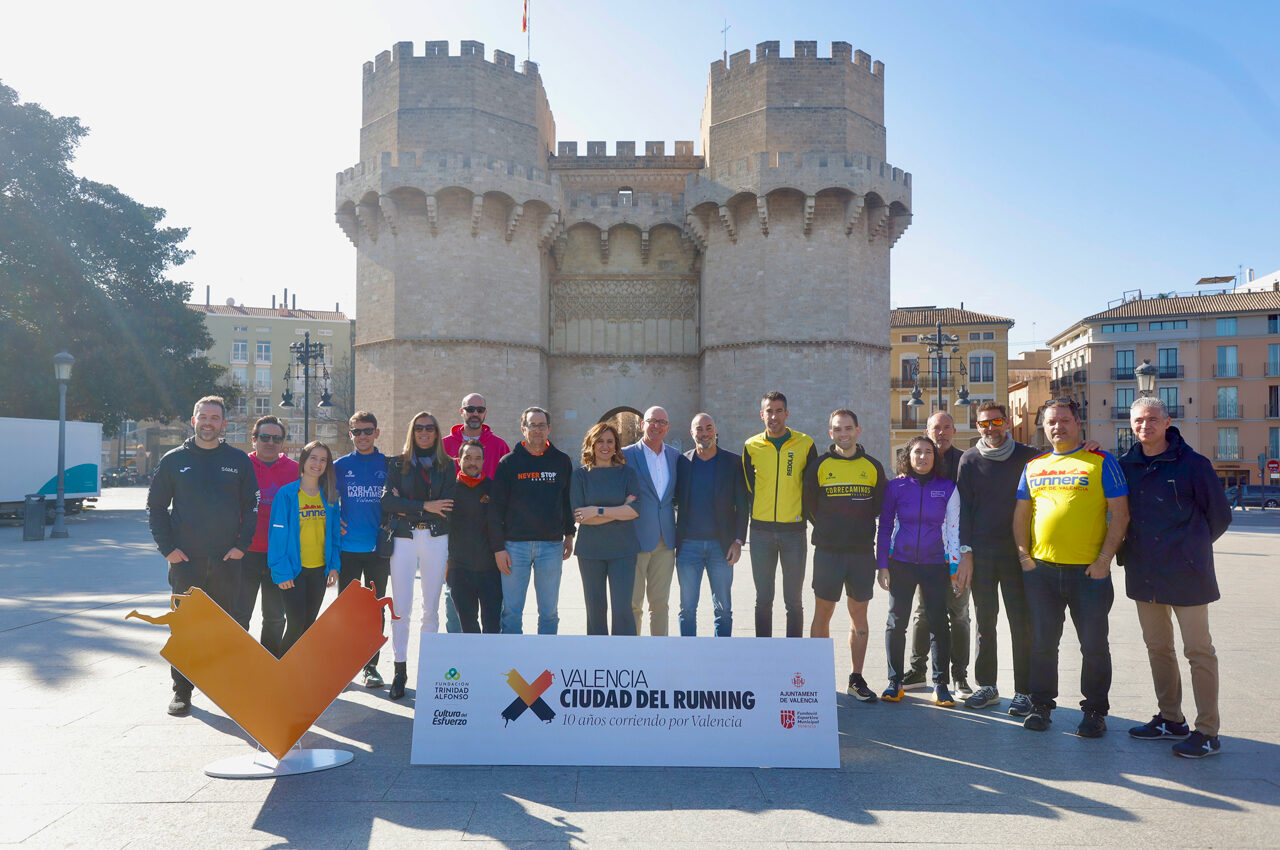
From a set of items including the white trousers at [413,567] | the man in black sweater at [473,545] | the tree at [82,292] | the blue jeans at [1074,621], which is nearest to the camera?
the blue jeans at [1074,621]

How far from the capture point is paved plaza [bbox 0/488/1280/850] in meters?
3.41

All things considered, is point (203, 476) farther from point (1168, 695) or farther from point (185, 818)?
point (1168, 695)

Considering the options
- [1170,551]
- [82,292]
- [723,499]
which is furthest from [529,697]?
[82,292]

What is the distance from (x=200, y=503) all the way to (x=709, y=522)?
3180mm

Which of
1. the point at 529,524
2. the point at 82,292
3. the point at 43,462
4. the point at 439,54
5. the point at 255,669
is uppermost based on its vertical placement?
the point at 439,54

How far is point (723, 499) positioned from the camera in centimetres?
571

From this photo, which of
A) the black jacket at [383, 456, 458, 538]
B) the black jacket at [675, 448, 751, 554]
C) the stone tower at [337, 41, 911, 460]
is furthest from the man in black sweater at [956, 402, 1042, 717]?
the stone tower at [337, 41, 911, 460]

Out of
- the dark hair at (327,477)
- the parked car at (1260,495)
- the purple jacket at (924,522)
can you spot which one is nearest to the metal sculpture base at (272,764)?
the dark hair at (327,477)

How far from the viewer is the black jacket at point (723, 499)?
18.7 ft

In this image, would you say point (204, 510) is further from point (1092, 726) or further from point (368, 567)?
point (1092, 726)

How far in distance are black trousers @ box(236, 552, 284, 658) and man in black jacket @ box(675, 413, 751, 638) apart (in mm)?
2624

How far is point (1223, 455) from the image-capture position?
130 feet

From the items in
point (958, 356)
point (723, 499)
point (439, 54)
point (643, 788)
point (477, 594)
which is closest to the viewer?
point (643, 788)

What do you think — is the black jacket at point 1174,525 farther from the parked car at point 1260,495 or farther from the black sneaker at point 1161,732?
the parked car at point 1260,495
